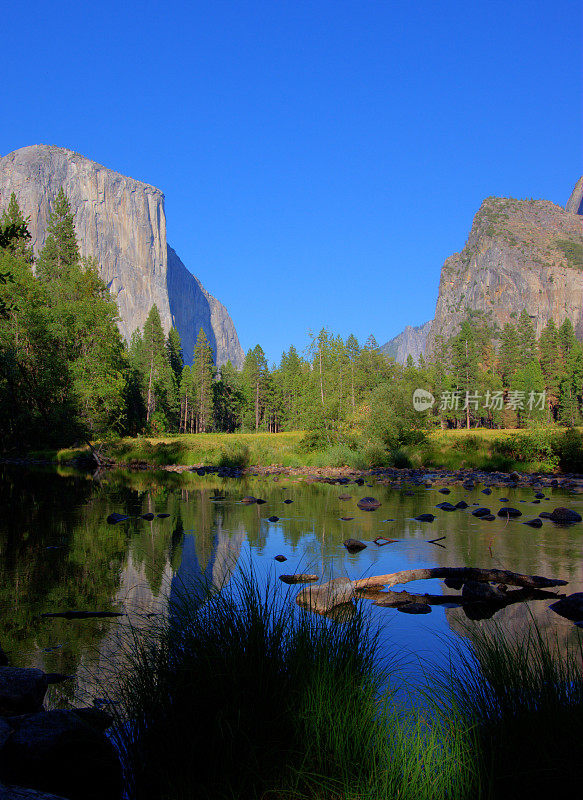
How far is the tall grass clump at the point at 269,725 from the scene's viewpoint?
9.46 ft

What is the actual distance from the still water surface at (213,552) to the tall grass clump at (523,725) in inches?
36.6

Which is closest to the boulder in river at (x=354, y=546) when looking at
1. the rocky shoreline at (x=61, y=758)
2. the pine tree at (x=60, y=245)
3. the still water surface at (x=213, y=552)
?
the still water surface at (x=213, y=552)

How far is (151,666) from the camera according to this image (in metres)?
3.69

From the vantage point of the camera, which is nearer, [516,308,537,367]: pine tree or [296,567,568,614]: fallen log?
[296,567,568,614]: fallen log

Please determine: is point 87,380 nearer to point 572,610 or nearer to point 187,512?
point 187,512

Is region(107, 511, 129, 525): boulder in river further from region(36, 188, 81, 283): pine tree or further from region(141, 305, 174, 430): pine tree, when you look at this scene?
region(141, 305, 174, 430): pine tree

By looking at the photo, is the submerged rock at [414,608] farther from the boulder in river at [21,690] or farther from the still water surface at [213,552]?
the boulder in river at [21,690]

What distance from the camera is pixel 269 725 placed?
3.19 meters

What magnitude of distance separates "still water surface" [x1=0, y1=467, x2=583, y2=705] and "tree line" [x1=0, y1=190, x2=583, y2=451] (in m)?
5.83

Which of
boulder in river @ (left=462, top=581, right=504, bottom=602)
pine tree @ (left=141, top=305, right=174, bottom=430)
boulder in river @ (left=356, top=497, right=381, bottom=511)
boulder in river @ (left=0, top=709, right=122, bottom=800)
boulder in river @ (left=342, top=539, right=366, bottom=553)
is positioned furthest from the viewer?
pine tree @ (left=141, top=305, right=174, bottom=430)

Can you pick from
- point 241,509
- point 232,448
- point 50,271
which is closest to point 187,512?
point 241,509

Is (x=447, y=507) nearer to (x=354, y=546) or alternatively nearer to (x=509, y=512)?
(x=509, y=512)

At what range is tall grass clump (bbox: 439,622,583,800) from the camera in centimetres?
269

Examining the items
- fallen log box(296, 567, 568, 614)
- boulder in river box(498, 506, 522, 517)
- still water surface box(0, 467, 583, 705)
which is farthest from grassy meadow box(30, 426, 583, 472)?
fallen log box(296, 567, 568, 614)
